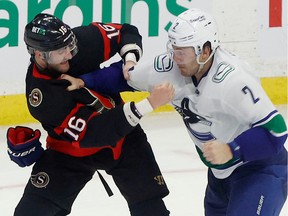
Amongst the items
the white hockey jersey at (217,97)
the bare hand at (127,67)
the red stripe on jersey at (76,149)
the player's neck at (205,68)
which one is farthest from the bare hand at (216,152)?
the red stripe on jersey at (76,149)

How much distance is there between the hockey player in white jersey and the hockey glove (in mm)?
473

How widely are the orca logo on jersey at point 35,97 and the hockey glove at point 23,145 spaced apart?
22cm

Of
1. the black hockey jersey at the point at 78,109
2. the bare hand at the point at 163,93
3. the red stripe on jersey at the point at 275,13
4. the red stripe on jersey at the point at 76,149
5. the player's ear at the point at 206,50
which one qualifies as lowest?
the red stripe on jersey at the point at 275,13

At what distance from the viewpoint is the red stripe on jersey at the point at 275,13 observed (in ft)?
18.0

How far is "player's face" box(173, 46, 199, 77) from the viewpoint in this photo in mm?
2947

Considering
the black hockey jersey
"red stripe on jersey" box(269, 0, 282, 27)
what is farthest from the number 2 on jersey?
Answer: "red stripe on jersey" box(269, 0, 282, 27)

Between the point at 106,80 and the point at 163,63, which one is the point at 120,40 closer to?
the point at 106,80

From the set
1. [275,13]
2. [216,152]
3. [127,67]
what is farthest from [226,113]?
[275,13]

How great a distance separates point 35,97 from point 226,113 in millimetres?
680

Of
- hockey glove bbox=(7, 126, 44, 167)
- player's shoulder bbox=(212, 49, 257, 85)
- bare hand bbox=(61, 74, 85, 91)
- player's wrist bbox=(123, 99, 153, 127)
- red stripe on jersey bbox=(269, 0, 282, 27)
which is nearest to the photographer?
player's shoulder bbox=(212, 49, 257, 85)

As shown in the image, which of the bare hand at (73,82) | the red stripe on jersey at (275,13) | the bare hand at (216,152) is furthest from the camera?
the red stripe on jersey at (275,13)

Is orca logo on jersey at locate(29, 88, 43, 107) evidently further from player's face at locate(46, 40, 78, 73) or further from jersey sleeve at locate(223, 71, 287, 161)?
jersey sleeve at locate(223, 71, 287, 161)

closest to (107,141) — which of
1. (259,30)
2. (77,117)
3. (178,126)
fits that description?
(77,117)

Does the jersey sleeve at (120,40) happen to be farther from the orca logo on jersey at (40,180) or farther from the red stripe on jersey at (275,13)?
the red stripe on jersey at (275,13)
